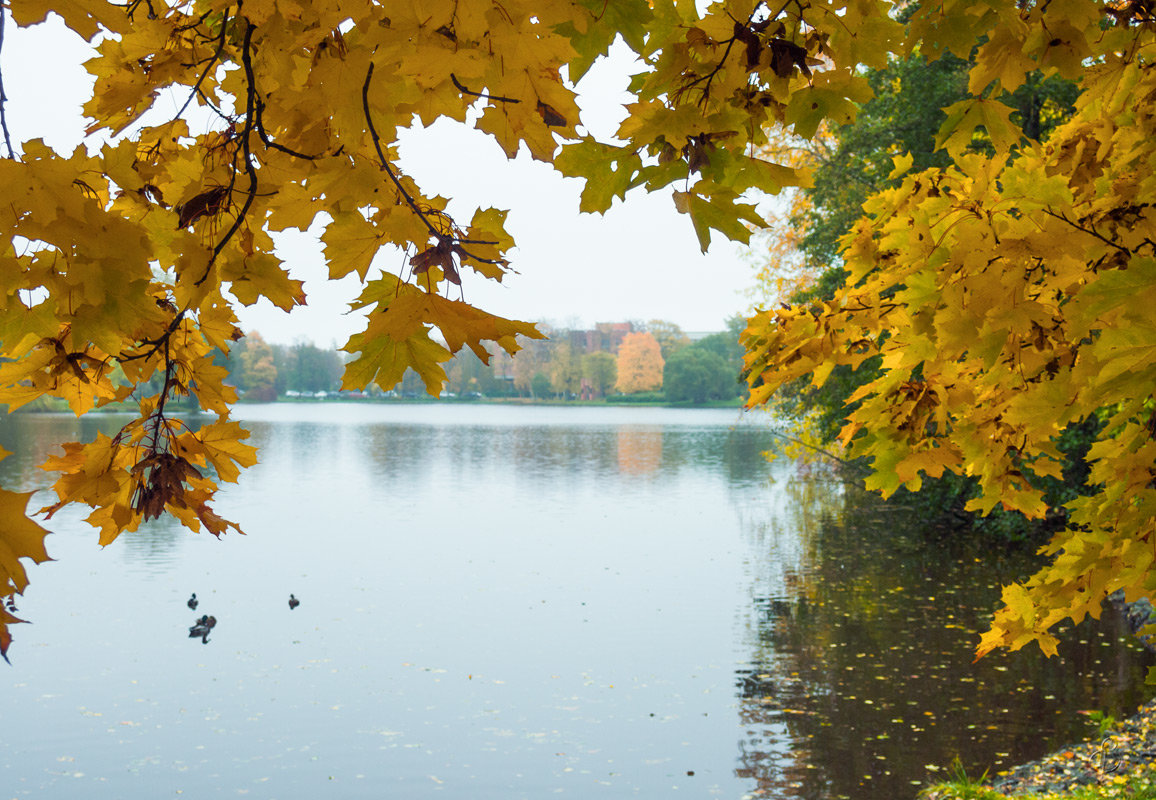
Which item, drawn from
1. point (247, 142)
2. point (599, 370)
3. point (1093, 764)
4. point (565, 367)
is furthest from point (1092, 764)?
point (599, 370)

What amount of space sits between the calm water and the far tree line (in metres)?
50.0

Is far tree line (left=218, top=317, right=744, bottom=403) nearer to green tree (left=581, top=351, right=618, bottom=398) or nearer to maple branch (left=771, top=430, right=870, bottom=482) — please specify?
green tree (left=581, top=351, right=618, bottom=398)

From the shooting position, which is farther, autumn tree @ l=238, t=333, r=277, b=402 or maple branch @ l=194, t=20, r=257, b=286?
autumn tree @ l=238, t=333, r=277, b=402

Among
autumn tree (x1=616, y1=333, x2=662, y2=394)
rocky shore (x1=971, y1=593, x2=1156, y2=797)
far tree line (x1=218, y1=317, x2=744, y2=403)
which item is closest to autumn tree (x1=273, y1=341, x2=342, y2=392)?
far tree line (x1=218, y1=317, x2=744, y2=403)

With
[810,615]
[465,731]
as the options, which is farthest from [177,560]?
[810,615]

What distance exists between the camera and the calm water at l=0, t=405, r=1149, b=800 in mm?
6504

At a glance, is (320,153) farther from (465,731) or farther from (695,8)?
(465,731)

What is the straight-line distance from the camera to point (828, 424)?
14.3 m

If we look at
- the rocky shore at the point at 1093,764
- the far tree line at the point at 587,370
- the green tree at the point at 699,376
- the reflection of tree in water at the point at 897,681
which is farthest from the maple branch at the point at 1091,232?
the green tree at the point at 699,376

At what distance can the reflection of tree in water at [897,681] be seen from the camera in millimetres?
6445

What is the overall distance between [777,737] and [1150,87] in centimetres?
561

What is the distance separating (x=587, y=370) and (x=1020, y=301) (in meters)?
68.0

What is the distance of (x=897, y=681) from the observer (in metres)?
8.09

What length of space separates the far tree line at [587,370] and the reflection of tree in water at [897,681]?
176 ft
